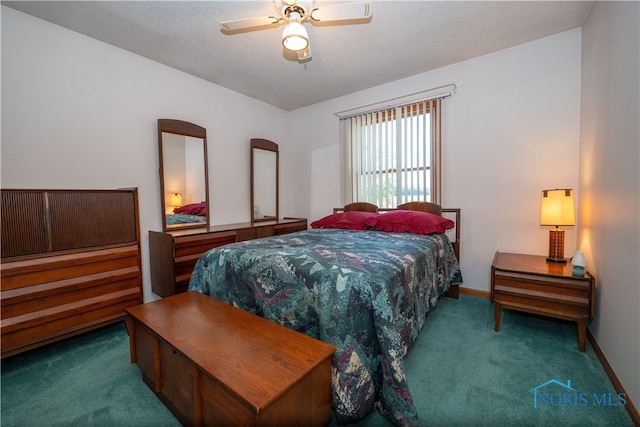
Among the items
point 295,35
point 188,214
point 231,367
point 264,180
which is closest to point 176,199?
point 188,214

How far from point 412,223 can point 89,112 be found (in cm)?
325

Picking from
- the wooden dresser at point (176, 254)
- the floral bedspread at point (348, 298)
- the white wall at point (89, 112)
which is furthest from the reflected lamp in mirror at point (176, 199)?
the floral bedspread at point (348, 298)

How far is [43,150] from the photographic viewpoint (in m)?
2.22

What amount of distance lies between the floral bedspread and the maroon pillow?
129 centimetres

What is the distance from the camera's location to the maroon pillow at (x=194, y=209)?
3118 millimetres

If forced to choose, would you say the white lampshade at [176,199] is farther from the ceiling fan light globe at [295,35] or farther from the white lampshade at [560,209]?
the white lampshade at [560,209]

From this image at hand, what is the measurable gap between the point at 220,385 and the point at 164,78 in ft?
10.5

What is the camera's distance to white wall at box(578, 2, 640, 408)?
1418 millimetres

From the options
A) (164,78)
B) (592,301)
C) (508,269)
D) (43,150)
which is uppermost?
(164,78)

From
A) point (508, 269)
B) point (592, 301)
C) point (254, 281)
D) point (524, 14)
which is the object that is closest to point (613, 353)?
point (592, 301)

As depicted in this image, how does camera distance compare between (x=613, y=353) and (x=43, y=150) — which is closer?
(x=613, y=353)

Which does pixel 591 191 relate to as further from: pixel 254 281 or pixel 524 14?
pixel 254 281

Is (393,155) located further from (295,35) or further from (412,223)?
(295,35)

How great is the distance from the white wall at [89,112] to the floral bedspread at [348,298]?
4.87 ft
